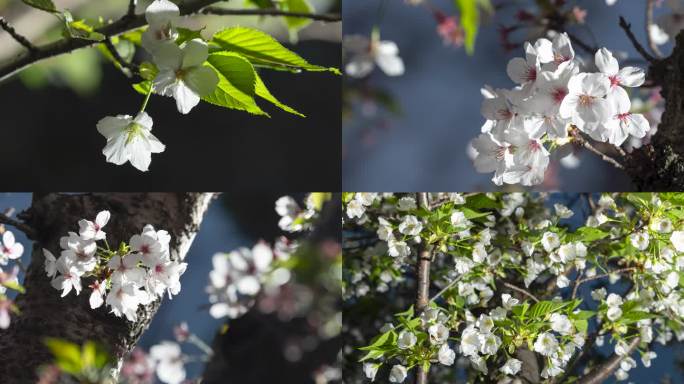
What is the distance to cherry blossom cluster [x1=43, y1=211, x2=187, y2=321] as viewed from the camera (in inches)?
41.9

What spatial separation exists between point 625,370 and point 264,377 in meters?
0.65

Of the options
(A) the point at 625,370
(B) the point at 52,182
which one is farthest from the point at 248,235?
(A) the point at 625,370

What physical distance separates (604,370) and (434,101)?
58 centimetres

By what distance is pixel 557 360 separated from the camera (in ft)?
4.12

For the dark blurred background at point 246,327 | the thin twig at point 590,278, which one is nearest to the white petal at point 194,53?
the dark blurred background at point 246,327

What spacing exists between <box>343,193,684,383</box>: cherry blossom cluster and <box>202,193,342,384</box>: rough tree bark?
0.05 metres

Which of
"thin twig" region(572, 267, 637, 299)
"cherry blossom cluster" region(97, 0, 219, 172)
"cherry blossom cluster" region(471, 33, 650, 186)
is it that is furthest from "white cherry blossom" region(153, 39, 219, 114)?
Answer: "thin twig" region(572, 267, 637, 299)

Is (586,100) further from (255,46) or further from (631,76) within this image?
(255,46)

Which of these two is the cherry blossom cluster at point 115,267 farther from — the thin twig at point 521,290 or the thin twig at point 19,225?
the thin twig at point 521,290

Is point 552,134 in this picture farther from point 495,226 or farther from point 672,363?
point 672,363

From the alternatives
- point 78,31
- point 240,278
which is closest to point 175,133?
point 240,278

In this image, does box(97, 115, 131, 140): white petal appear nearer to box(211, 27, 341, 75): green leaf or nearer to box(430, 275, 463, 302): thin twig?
box(211, 27, 341, 75): green leaf

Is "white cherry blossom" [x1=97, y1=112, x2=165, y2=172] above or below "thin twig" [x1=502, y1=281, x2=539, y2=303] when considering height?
above

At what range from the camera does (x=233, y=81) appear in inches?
27.0
